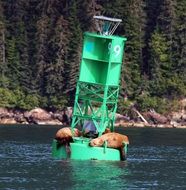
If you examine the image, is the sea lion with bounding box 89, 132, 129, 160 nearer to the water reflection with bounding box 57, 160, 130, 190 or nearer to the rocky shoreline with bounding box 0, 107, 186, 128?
the water reflection with bounding box 57, 160, 130, 190

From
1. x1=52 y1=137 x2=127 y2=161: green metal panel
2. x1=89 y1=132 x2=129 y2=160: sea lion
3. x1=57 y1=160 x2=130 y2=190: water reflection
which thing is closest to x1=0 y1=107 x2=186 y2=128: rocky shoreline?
x1=52 y1=137 x2=127 y2=161: green metal panel

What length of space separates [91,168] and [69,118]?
229 ft

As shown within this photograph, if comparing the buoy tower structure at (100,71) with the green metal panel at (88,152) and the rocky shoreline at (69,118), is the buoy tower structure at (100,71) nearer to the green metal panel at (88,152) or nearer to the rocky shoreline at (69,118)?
the green metal panel at (88,152)

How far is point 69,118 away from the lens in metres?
144

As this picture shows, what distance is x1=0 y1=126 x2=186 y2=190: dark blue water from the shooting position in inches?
2547

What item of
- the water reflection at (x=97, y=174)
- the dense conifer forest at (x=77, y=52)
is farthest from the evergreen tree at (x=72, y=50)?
the water reflection at (x=97, y=174)

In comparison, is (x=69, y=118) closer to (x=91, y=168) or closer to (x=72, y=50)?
(x=72, y=50)

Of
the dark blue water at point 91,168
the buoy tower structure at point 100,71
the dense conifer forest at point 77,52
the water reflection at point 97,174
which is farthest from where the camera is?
the dense conifer forest at point 77,52

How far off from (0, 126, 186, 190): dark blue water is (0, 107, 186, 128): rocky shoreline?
3703 centimetres

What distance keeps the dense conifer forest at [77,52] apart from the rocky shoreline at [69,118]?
151 cm

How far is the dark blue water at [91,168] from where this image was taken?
212 feet

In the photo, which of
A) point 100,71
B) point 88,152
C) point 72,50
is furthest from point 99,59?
point 72,50

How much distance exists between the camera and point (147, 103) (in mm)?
148000

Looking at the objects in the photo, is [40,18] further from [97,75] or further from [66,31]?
[97,75]
